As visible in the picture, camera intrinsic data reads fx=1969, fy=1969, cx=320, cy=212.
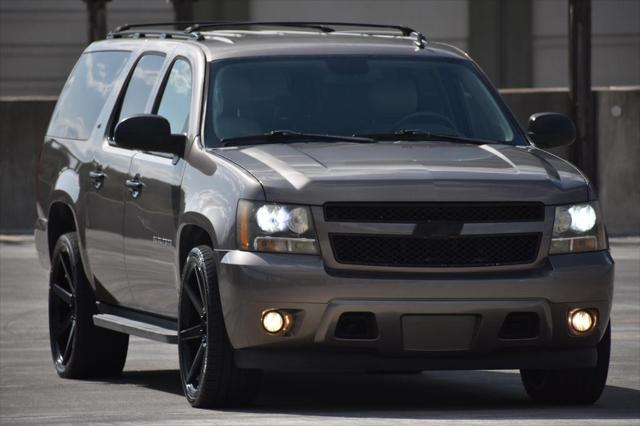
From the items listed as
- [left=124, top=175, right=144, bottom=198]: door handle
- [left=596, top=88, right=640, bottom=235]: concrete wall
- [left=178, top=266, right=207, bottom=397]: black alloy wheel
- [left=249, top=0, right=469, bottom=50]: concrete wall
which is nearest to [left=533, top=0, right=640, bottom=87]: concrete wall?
[left=249, top=0, right=469, bottom=50]: concrete wall

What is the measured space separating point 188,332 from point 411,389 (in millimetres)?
1610

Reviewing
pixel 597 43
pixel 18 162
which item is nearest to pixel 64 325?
pixel 18 162

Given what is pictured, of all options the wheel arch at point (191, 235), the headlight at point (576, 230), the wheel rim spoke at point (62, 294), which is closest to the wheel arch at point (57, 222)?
the wheel rim spoke at point (62, 294)

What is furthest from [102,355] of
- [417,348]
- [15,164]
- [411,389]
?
[15,164]

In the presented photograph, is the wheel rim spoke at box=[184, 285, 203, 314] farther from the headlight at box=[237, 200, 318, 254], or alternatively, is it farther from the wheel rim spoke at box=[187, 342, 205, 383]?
the headlight at box=[237, 200, 318, 254]

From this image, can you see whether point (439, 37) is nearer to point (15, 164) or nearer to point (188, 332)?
point (15, 164)

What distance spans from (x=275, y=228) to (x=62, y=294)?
304cm

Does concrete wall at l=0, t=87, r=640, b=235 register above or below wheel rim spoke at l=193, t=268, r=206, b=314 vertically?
below

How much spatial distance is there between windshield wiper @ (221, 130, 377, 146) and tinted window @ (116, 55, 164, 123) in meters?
1.24

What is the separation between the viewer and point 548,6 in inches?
1751

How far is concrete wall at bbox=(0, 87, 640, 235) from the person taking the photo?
73.9 feet

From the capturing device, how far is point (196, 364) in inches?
349

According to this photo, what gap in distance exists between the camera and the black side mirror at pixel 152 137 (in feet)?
31.0

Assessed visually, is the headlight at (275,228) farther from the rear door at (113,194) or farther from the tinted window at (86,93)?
the tinted window at (86,93)
